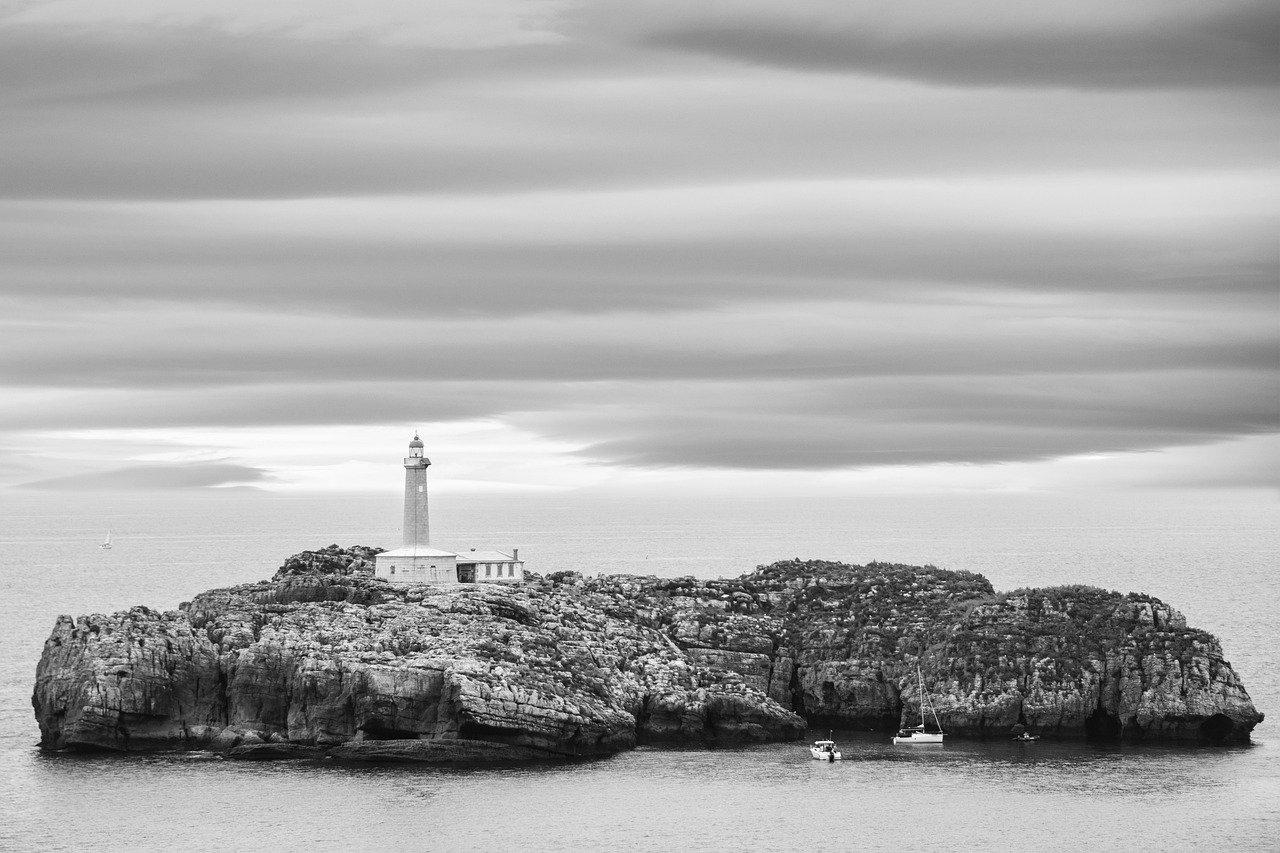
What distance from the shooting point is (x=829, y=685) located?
107438 mm

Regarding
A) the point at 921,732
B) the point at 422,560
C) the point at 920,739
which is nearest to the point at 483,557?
the point at 422,560

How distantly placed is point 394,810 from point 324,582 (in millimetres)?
28446

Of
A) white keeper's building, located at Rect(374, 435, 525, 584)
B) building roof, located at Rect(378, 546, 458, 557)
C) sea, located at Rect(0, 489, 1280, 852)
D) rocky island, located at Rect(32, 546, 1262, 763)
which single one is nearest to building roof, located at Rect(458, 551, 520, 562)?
white keeper's building, located at Rect(374, 435, 525, 584)

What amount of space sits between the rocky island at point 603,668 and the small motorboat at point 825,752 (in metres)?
5.52

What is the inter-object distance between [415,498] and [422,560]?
5012 millimetres

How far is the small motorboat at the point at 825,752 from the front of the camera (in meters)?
95.6

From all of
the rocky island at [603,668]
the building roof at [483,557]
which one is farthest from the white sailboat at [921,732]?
the building roof at [483,557]

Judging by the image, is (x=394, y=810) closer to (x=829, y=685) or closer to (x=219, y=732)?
(x=219, y=732)

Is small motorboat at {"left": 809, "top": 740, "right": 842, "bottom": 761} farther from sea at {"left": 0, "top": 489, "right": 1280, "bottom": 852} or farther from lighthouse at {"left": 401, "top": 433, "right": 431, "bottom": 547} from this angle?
lighthouse at {"left": 401, "top": 433, "right": 431, "bottom": 547}

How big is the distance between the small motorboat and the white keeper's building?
25922 mm

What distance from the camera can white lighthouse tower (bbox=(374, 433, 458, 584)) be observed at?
11712 cm

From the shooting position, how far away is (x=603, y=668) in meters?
102

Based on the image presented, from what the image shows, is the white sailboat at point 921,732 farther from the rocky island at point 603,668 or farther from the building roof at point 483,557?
the building roof at point 483,557

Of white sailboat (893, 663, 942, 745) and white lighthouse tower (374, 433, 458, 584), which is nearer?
white sailboat (893, 663, 942, 745)
